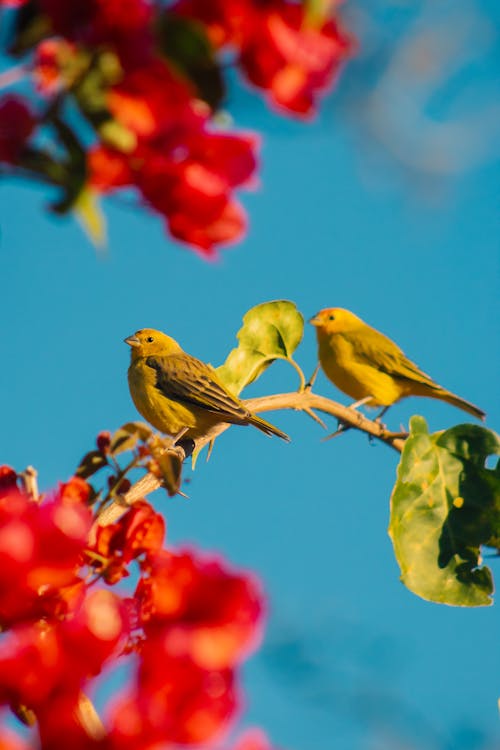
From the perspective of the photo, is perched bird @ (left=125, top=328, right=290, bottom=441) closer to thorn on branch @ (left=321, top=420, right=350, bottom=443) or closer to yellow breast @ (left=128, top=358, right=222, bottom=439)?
yellow breast @ (left=128, top=358, right=222, bottom=439)

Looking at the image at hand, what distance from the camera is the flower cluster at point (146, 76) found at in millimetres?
981

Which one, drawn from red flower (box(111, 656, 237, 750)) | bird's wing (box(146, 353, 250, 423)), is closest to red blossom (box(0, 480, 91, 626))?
red flower (box(111, 656, 237, 750))

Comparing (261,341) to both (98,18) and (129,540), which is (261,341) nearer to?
(129,540)

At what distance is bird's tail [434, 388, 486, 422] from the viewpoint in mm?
7324

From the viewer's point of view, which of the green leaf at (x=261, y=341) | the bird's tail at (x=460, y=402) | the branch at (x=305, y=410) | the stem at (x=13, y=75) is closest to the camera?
the stem at (x=13, y=75)

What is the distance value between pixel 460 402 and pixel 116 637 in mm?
6355

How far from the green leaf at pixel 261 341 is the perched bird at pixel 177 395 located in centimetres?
209

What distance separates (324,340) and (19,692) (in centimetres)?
688

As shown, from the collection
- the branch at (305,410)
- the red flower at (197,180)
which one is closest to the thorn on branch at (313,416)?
the branch at (305,410)

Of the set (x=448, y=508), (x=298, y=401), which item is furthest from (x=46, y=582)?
(x=448, y=508)

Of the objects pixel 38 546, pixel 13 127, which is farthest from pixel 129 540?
pixel 13 127

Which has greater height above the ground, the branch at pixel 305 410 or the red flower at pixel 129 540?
the branch at pixel 305 410

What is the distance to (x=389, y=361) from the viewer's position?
7430 millimetres

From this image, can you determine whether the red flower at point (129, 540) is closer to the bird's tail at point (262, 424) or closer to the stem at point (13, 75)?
the stem at point (13, 75)
